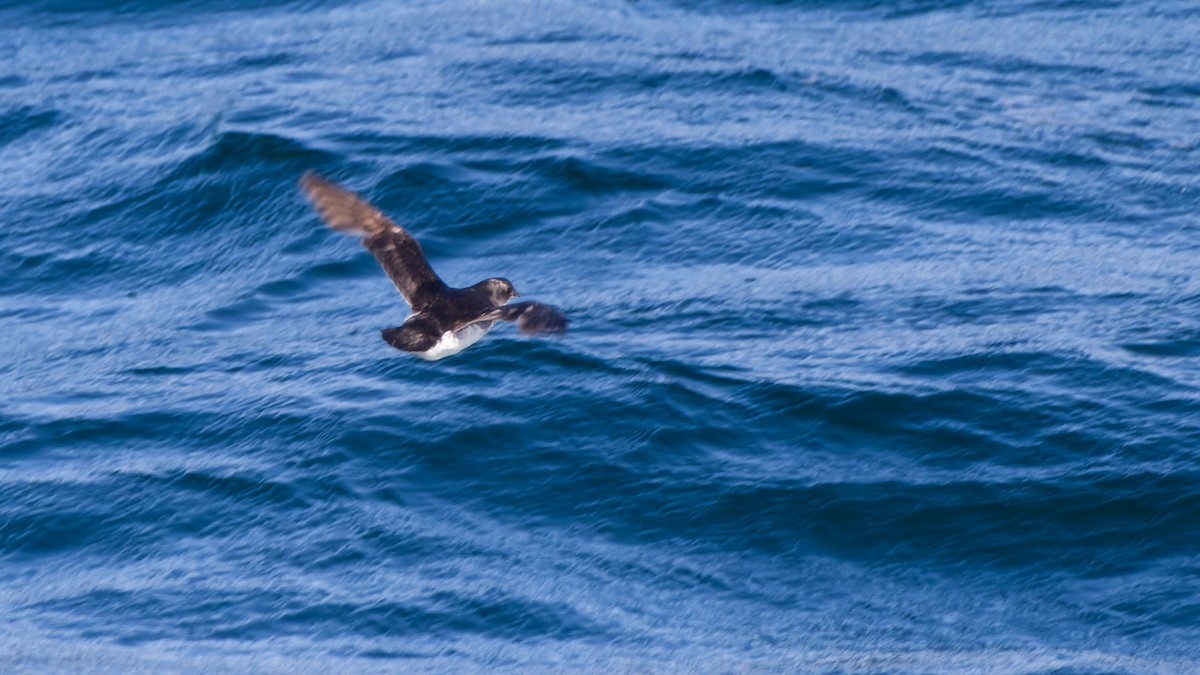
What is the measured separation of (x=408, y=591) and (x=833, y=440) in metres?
3.59

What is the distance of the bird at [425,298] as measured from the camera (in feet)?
34.2

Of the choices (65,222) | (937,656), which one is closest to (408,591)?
(937,656)

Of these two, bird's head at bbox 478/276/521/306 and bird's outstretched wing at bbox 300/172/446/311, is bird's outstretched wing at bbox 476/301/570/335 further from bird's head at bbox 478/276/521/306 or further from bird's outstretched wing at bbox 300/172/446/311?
bird's outstretched wing at bbox 300/172/446/311

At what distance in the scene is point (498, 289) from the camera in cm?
1184

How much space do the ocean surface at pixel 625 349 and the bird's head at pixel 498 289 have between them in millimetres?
1979

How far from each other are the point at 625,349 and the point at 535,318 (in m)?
5.02

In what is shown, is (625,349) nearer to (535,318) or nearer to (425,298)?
(425,298)

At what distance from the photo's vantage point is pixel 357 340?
622 inches

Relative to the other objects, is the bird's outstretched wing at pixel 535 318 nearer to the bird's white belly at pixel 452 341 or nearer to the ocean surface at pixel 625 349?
the bird's white belly at pixel 452 341

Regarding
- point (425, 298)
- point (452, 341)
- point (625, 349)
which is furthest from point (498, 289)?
point (625, 349)

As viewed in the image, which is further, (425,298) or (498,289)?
(498,289)

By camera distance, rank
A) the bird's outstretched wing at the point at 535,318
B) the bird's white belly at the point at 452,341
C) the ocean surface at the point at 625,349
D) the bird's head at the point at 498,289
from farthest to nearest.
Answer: the ocean surface at the point at 625,349
the bird's head at the point at 498,289
the bird's white belly at the point at 452,341
the bird's outstretched wing at the point at 535,318

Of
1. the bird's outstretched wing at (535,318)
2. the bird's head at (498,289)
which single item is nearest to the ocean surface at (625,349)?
the bird's head at (498,289)

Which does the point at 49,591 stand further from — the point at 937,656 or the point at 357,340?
the point at 937,656
